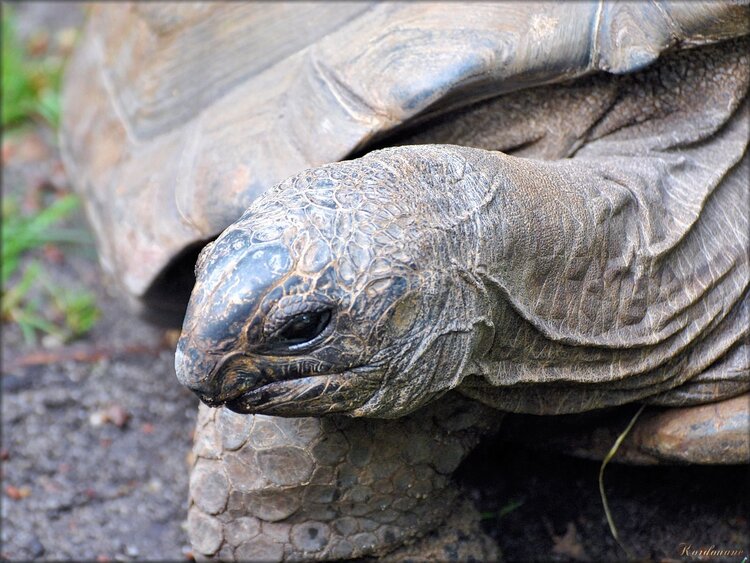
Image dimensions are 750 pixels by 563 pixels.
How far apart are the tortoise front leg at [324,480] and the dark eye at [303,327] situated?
1.45 ft

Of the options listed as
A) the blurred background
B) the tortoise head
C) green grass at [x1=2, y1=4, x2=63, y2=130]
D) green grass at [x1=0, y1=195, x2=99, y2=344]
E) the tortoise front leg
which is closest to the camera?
the tortoise head

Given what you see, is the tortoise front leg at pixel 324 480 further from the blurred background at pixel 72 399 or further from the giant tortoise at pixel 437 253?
the blurred background at pixel 72 399

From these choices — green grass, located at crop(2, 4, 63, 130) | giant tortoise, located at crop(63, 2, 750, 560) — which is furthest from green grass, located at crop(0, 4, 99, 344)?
giant tortoise, located at crop(63, 2, 750, 560)

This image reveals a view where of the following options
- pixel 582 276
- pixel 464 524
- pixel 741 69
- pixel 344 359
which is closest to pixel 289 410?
pixel 344 359

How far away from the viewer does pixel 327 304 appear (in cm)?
141

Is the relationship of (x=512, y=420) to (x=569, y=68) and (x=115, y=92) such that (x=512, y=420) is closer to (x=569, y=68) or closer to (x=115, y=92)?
(x=569, y=68)

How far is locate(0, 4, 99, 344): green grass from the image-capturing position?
3.37 metres

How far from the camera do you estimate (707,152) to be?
2.12 metres

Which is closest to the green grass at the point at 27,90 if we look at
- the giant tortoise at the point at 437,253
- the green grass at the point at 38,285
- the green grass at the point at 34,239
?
the green grass at the point at 34,239

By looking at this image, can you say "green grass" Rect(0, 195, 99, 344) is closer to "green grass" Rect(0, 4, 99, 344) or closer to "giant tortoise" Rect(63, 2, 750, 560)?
"green grass" Rect(0, 4, 99, 344)

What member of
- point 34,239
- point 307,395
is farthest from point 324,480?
point 34,239

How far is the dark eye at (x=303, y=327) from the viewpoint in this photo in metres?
1.42

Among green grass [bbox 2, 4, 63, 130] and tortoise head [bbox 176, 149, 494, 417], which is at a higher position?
tortoise head [bbox 176, 149, 494, 417]

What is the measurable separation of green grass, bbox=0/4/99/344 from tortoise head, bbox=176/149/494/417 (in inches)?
→ 79.7
